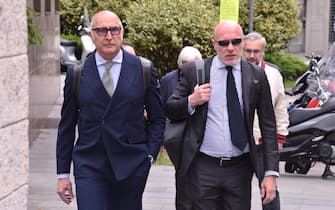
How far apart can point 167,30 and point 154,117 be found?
9.07 metres

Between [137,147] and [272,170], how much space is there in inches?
34.9

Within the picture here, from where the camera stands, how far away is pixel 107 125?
5336 mm

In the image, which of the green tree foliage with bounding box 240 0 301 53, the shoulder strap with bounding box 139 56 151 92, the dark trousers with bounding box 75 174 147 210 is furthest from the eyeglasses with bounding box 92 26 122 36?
the green tree foliage with bounding box 240 0 301 53

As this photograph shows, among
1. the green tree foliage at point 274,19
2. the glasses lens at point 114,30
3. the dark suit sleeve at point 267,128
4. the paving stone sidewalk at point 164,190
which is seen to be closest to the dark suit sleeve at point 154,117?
the glasses lens at point 114,30

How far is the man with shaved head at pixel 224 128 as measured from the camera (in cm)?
545

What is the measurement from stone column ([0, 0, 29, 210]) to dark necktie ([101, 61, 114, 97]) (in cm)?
116

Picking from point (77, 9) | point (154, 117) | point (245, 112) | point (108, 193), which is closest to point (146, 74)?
point (154, 117)

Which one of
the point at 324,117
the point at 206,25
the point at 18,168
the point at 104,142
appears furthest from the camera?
the point at 206,25

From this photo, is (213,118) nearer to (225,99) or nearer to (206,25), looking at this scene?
(225,99)

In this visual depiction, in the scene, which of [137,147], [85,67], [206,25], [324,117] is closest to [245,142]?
[137,147]

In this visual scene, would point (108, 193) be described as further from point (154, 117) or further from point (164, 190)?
point (164, 190)

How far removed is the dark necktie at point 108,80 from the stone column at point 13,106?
45.9 inches

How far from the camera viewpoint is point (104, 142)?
17.5 ft

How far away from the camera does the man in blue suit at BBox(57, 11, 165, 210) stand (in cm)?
535
